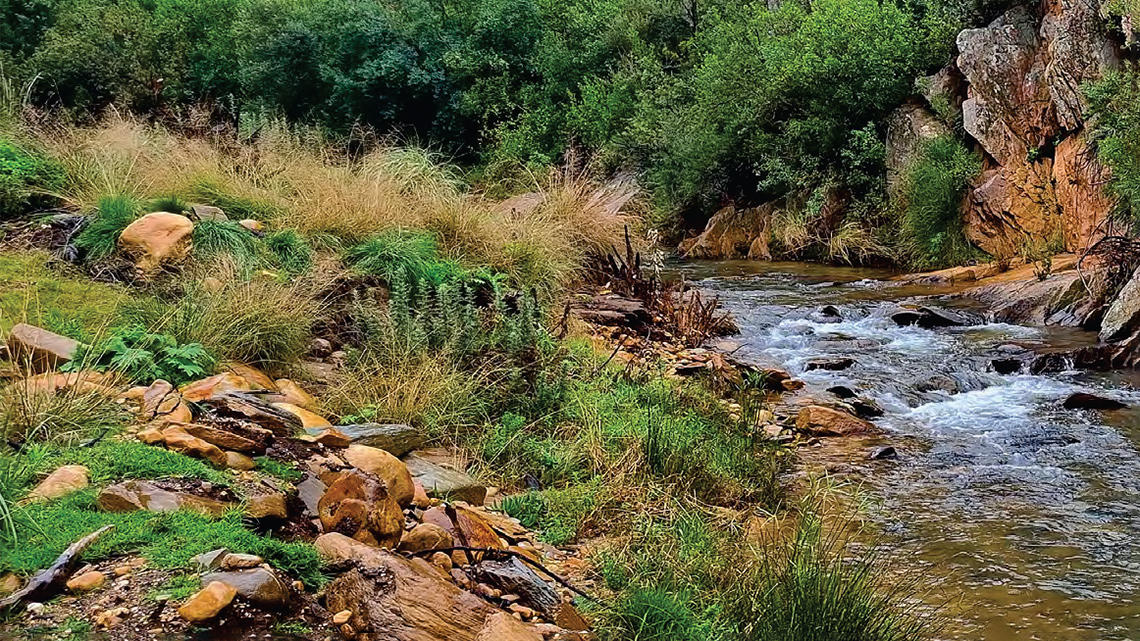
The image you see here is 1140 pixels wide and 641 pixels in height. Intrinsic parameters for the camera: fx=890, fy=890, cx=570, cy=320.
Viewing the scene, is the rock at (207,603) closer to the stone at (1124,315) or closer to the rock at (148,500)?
→ the rock at (148,500)

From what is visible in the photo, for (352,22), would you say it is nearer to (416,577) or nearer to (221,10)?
(221,10)

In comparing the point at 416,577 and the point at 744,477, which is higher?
the point at 416,577

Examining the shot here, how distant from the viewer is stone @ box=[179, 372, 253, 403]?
382cm

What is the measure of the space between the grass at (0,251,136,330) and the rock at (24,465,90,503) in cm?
149

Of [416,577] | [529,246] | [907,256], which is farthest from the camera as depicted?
[907,256]

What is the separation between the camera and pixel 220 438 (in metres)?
3.36

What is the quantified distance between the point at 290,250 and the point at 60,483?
3.46 m

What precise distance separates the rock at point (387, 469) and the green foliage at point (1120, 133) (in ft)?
31.7

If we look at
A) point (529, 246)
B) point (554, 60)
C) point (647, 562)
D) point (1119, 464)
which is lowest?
point (1119, 464)

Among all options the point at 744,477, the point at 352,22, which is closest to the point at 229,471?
the point at 744,477

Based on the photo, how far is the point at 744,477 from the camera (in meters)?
4.86

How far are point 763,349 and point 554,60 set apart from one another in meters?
17.0

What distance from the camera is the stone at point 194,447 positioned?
10.6 feet

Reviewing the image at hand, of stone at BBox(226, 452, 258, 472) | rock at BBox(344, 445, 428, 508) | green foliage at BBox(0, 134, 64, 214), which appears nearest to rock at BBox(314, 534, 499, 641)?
rock at BBox(344, 445, 428, 508)
